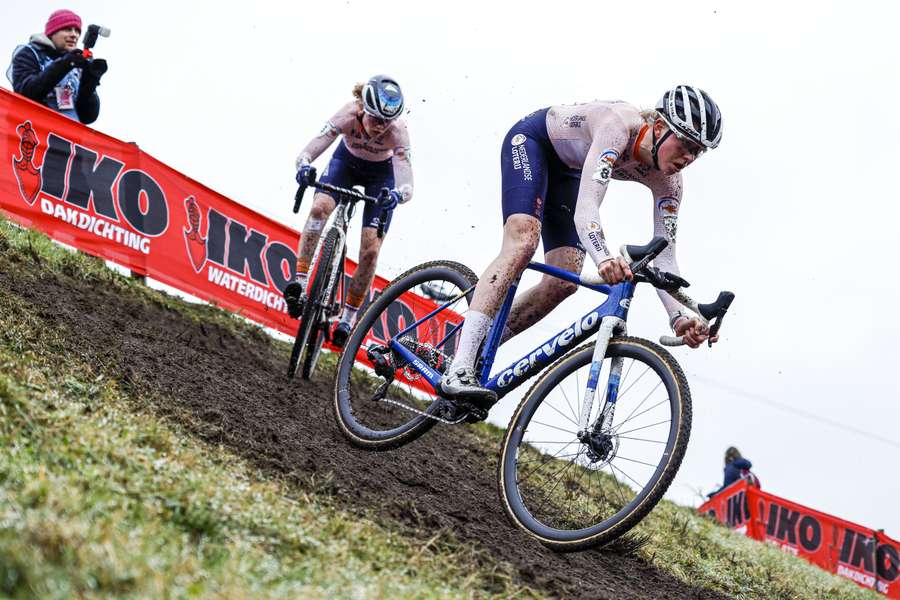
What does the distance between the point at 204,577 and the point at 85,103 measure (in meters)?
8.18

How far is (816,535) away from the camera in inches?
647

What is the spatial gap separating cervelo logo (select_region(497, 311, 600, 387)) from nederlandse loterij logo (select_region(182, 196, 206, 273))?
21.3ft

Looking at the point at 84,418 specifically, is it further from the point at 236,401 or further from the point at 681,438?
the point at 681,438

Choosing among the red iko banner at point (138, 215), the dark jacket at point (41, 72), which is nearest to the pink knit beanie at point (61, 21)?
the dark jacket at point (41, 72)

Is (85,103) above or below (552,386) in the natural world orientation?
above

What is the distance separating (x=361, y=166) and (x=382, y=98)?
3.37 feet

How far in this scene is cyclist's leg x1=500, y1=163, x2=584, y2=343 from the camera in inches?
226

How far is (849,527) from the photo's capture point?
16.4 m

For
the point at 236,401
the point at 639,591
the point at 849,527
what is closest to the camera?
the point at 639,591

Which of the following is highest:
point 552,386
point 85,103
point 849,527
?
point 85,103

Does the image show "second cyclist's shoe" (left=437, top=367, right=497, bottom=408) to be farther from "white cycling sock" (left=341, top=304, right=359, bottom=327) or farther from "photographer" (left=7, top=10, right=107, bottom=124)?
"photographer" (left=7, top=10, right=107, bottom=124)

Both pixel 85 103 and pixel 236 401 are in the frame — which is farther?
pixel 85 103

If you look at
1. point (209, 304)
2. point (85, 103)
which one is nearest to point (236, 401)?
point (209, 304)

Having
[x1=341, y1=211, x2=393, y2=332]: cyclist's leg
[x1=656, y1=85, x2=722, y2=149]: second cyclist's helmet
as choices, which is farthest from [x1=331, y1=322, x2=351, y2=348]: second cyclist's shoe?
[x1=656, y1=85, x2=722, y2=149]: second cyclist's helmet
